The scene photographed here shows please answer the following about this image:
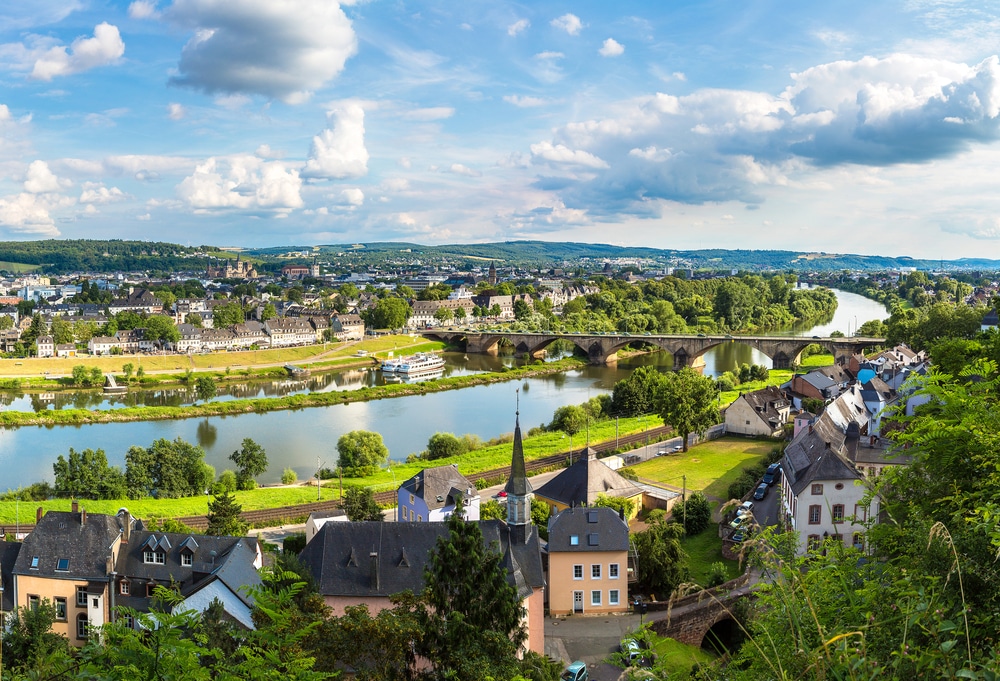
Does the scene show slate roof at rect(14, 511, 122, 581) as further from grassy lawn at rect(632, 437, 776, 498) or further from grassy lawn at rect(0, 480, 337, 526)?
grassy lawn at rect(632, 437, 776, 498)

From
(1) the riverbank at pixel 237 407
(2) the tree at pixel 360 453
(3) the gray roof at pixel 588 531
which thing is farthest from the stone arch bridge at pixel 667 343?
(3) the gray roof at pixel 588 531

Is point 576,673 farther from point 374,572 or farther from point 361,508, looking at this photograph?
point 361,508

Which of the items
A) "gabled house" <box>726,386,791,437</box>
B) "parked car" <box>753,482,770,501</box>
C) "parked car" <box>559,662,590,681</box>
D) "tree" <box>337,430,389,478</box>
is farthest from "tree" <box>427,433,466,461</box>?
"parked car" <box>559,662,590,681</box>

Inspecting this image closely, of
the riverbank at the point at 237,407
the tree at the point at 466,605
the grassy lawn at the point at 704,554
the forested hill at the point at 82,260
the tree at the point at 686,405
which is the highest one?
the forested hill at the point at 82,260

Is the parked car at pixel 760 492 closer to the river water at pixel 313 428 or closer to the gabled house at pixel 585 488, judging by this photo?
the gabled house at pixel 585 488

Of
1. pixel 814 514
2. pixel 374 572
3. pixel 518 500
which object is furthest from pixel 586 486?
pixel 374 572

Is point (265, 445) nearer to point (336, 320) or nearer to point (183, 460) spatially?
point (183, 460)
